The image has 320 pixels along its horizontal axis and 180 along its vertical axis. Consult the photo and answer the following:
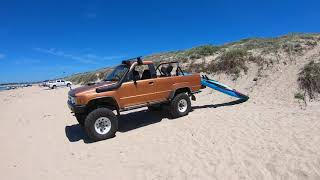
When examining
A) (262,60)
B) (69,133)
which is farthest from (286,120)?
(262,60)

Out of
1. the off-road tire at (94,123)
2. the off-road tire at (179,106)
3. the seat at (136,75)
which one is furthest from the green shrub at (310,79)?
the off-road tire at (94,123)

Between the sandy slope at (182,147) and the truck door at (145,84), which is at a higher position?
the truck door at (145,84)

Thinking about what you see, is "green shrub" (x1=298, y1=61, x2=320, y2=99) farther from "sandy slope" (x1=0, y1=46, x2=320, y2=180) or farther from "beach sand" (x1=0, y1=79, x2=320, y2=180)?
"beach sand" (x1=0, y1=79, x2=320, y2=180)

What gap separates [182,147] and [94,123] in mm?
2762

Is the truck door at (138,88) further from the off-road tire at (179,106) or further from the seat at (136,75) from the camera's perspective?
the off-road tire at (179,106)

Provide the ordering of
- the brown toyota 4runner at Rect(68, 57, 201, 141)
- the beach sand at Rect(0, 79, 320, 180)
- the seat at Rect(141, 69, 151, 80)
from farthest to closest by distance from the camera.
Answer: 1. the seat at Rect(141, 69, 151, 80)
2. the brown toyota 4runner at Rect(68, 57, 201, 141)
3. the beach sand at Rect(0, 79, 320, 180)

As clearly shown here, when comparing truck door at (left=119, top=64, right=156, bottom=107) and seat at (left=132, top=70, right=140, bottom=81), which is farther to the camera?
seat at (left=132, top=70, right=140, bottom=81)

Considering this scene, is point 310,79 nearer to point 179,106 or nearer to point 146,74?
point 179,106

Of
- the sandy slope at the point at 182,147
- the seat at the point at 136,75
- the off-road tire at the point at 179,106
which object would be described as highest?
the seat at the point at 136,75

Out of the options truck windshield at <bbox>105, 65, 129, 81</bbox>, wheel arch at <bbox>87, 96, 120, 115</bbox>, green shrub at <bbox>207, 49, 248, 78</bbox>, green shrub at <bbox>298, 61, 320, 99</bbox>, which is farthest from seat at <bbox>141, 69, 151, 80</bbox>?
green shrub at <bbox>207, 49, 248, 78</bbox>

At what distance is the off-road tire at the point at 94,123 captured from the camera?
8.27 meters

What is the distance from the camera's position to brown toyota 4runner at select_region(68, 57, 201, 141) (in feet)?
27.5

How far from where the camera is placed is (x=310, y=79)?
12781 millimetres

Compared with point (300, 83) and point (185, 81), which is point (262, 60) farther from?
point (185, 81)
